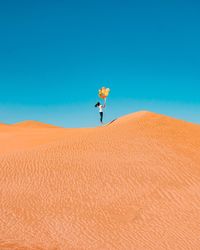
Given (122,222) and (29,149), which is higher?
(29,149)

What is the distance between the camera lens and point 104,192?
1143 cm

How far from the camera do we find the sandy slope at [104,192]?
8562mm

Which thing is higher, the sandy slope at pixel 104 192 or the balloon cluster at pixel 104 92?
the balloon cluster at pixel 104 92

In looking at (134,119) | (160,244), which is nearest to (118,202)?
(160,244)

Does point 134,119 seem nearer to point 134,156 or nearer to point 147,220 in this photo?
point 134,156

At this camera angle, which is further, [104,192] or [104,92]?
[104,92]

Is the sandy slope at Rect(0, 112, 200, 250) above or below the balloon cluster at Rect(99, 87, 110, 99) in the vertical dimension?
below

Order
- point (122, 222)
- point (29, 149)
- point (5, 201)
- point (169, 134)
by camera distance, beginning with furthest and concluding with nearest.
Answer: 1. point (169, 134)
2. point (29, 149)
3. point (5, 201)
4. point (122, 222)

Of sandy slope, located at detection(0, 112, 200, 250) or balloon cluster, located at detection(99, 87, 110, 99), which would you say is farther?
balloon cluster, located at detection(99, 87, 110, 99)

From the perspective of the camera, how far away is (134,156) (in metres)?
14.9

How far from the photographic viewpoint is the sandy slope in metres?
8.56

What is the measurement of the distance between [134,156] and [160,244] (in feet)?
21.8

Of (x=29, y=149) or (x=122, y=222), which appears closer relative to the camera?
(x=122, y=222)

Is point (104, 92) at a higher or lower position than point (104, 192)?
higher
